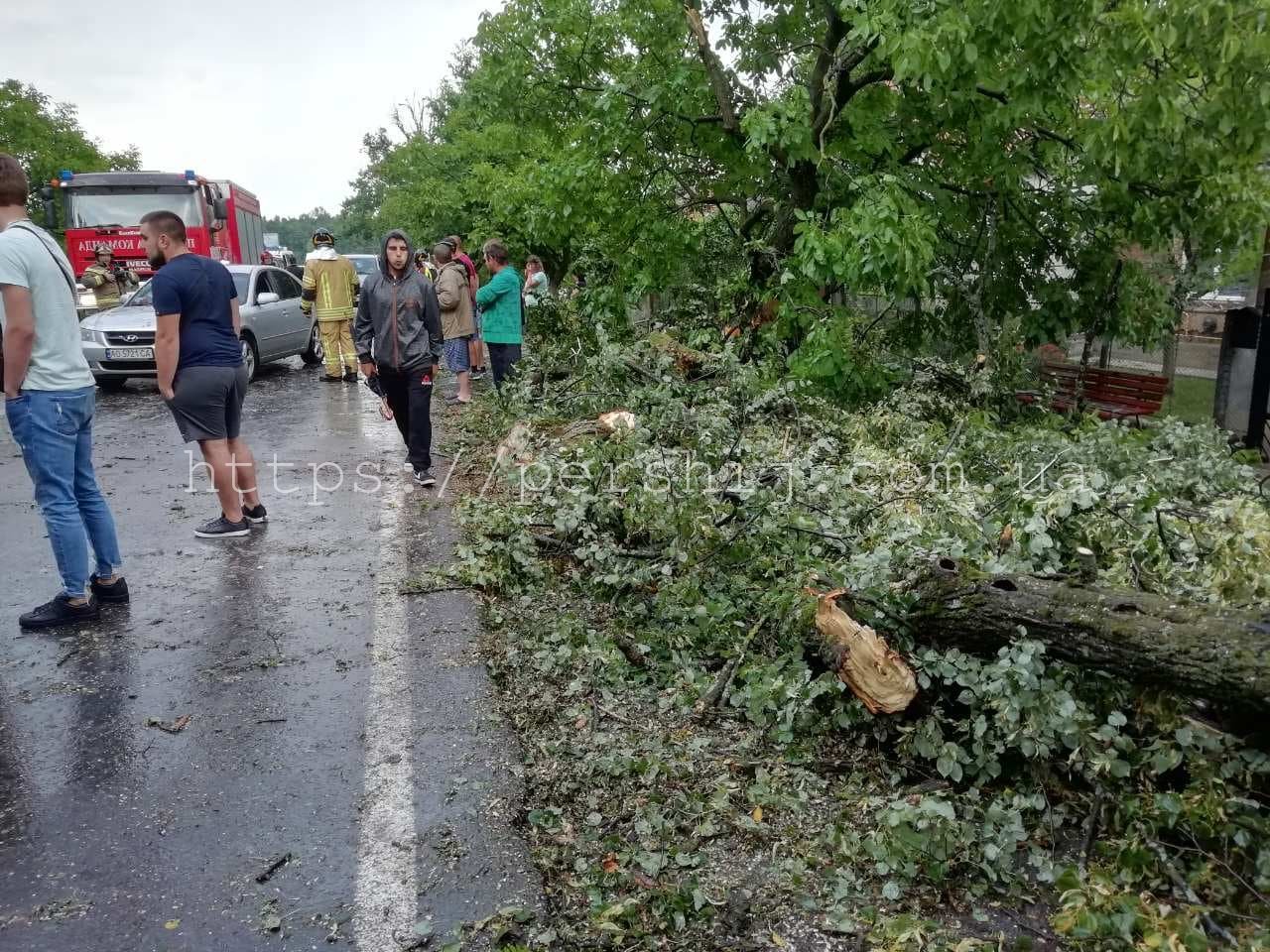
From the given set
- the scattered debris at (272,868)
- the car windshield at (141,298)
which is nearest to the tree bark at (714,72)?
the scattered debris at (272,868)

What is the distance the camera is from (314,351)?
16.2m

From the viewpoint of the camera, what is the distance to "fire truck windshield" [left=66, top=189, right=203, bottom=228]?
18031 millimetres

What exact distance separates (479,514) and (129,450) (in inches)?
178

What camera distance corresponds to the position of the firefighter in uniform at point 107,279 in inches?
627

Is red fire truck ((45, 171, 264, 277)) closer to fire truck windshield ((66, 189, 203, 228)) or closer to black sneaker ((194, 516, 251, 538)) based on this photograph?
fire truck windshield ((66, 189, 203, 228))

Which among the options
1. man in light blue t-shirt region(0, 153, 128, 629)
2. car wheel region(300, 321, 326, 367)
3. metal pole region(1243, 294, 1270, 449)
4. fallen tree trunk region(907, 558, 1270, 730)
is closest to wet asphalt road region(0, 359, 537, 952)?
man in light blue t-shirt region(0, 153, 128, 629)

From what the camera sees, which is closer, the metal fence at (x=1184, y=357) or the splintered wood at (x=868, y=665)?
the splintered wood at (x=868, y=665)

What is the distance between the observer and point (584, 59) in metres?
10.3

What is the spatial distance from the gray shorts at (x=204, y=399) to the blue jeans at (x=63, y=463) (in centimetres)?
82

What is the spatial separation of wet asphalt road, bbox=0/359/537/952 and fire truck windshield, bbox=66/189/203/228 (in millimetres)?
13881

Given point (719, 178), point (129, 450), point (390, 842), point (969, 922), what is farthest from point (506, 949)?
point (719, 178)

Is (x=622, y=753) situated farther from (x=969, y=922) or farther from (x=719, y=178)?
(x=719, y=178)

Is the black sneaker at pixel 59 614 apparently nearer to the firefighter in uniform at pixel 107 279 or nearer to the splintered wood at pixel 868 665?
the splintered wood at pixel 868 665

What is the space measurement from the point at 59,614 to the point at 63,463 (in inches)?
30.3
